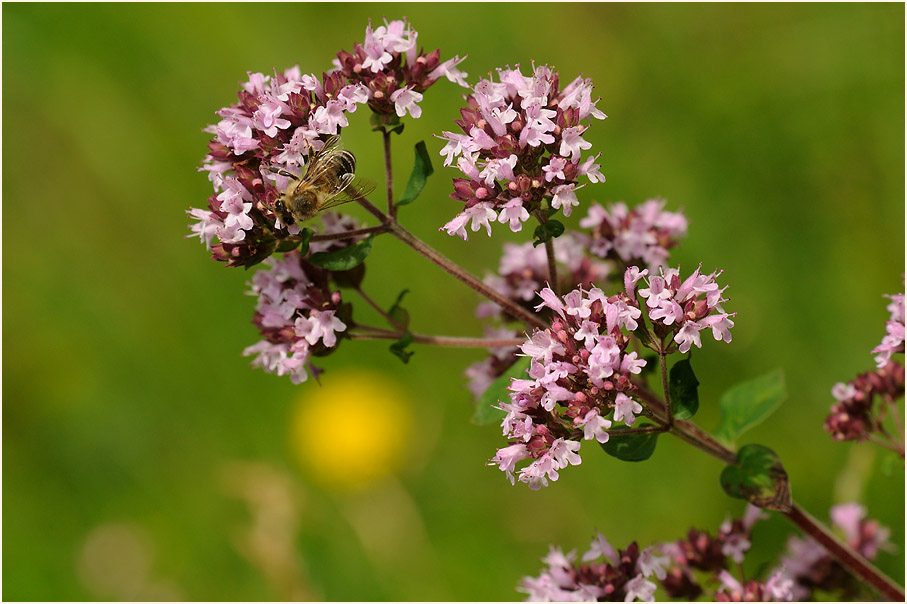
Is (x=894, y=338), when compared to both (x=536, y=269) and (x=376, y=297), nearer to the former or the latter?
(x=536, y=269)

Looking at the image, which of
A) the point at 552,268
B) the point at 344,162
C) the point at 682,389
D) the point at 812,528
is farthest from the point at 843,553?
the point at 344,162

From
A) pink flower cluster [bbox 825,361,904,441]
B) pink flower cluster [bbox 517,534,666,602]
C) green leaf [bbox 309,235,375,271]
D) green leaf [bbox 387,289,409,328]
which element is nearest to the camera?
green leaf [bbox 309,235,375,271]

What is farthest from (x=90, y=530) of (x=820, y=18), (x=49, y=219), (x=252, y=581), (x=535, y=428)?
(x=820, y=18)

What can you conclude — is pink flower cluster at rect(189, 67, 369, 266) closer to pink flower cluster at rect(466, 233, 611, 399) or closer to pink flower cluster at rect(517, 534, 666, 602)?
pink flower cluster at rect(466, 233, 611, 399)

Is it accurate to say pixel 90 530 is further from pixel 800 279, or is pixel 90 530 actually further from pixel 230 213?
pixel 800 279

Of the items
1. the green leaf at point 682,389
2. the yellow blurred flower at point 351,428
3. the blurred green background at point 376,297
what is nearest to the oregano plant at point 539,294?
the green leaf at point 682,389

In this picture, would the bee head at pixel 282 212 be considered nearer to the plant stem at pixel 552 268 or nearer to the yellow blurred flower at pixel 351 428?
the plant stem at pixel 552 268

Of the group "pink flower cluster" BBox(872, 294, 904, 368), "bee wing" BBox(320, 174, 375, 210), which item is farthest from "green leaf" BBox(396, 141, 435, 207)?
"pink flower cluster" BBox(872, 294, 904, 368)
